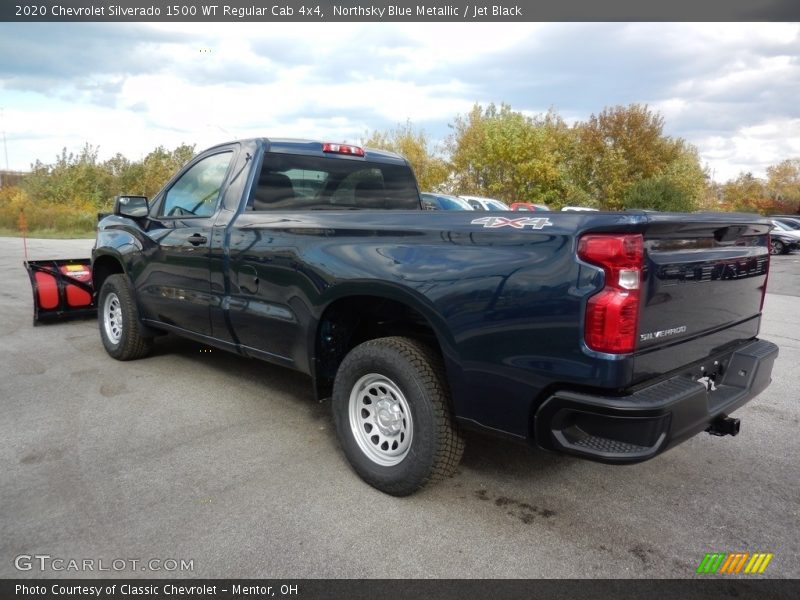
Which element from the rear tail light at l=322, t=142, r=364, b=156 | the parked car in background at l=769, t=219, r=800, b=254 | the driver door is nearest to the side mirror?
the driver door

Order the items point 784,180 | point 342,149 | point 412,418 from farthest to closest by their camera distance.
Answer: point 784,180 → point 342,149 → point 412,418

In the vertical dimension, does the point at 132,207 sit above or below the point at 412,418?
above

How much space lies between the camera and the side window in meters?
4.62

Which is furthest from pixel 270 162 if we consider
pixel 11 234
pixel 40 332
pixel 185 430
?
pixel 11 234

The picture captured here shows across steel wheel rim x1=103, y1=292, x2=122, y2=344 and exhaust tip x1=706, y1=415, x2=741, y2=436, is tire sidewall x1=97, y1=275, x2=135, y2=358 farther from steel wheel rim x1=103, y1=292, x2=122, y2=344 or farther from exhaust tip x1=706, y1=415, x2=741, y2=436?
exhaust tip x1=706, y1=415, x2=741, y2=436

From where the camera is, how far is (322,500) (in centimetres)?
328

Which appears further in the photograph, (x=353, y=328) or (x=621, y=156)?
(x=621, y=156)

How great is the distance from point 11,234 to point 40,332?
27.5m

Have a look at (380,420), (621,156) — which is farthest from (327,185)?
(621,156)

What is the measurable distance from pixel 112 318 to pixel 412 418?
4.17m

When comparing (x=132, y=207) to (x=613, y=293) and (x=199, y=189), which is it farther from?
(x=613, y=293)

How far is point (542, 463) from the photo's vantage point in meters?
3.77

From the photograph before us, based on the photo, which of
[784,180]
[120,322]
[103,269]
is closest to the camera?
[120,322]

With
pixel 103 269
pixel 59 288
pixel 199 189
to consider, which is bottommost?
pixel 59 288
